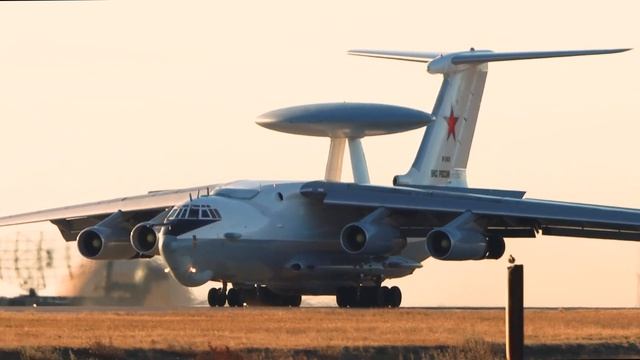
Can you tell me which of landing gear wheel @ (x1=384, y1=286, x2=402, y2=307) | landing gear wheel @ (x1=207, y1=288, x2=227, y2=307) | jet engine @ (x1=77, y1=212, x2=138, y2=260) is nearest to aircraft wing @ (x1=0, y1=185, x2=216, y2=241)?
jet engine @ (x1=77, y1=212, x2=138, y2=260)

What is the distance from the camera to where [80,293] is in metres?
45.0

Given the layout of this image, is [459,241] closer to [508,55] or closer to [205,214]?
[205,214]

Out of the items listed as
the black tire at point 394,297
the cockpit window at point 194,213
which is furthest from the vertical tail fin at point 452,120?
the cockpit window at point 194,213

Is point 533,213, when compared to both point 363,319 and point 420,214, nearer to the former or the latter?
point 420,214

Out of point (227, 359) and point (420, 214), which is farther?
point (420, 214)

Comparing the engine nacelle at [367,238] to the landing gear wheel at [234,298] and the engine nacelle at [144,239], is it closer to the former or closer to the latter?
the landing gear wheel at [234,298]

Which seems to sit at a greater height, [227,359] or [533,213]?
[533,213]

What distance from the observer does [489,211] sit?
3972 cm

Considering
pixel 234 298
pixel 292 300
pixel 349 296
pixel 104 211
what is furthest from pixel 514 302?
pixel 104 211

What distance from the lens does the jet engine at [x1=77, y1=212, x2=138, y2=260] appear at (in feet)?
141

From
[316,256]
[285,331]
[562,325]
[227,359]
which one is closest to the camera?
[227,359]

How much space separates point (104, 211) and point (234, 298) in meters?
4.19

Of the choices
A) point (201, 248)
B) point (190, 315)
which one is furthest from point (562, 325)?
point (201, 248)

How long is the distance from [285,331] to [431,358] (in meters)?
5.44
